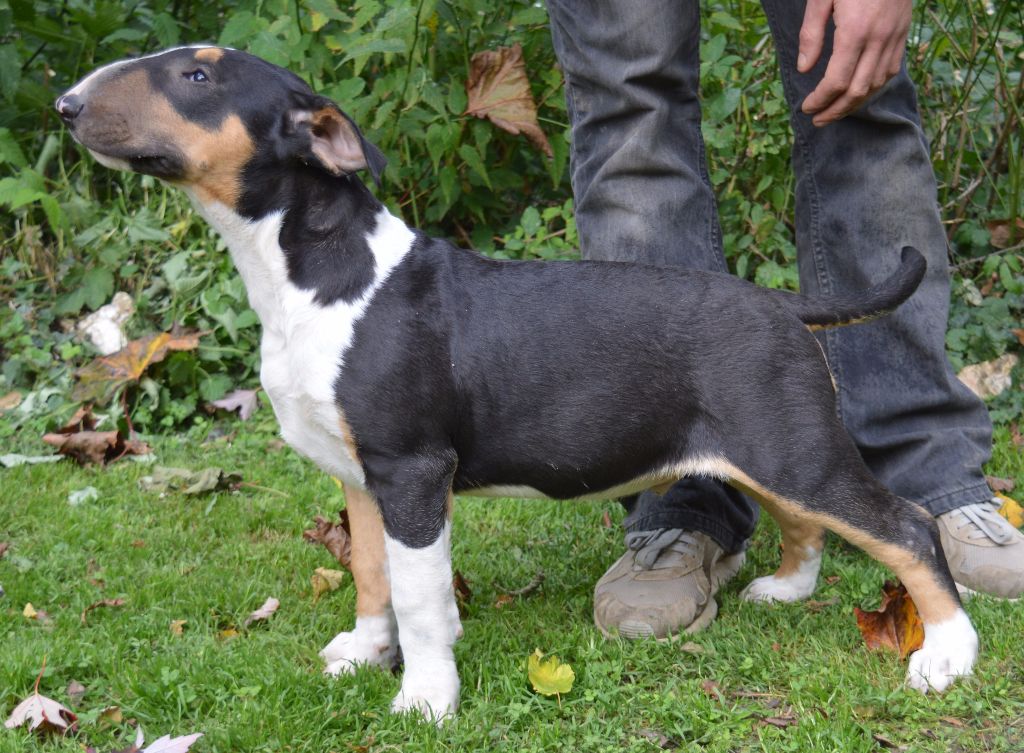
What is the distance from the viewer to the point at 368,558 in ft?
11.5

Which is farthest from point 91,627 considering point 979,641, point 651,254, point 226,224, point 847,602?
point 979,641

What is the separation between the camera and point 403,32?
203 inches

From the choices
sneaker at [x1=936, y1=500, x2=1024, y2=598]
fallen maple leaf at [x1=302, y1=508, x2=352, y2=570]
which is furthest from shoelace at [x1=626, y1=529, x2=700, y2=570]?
fallen maple leaf at [x1=302, y1=508, x2=352, y2=570]

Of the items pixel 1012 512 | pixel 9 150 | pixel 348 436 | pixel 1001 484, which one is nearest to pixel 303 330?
pixel 348 436

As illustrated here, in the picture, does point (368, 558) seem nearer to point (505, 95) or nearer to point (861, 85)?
point (861, 85)

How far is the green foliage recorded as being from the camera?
18.0ft

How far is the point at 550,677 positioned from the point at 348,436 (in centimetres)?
87

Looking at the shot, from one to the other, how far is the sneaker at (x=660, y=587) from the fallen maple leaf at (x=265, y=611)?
1.04 meters

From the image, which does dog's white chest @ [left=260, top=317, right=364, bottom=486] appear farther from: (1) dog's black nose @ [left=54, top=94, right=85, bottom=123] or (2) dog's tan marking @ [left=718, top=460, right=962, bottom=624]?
(2) dog's tan marking @ [left=718, top=460, right=962, bottom=624]

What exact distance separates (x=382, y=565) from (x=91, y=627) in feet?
3.24

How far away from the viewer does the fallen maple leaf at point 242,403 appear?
224 inches

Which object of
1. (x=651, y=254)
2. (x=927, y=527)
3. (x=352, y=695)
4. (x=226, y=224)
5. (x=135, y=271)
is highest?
(x=226, y=224)

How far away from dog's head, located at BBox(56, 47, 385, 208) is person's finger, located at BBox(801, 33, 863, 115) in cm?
A: 128

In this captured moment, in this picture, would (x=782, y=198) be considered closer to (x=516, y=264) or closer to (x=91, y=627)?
(x=516, y=264)
